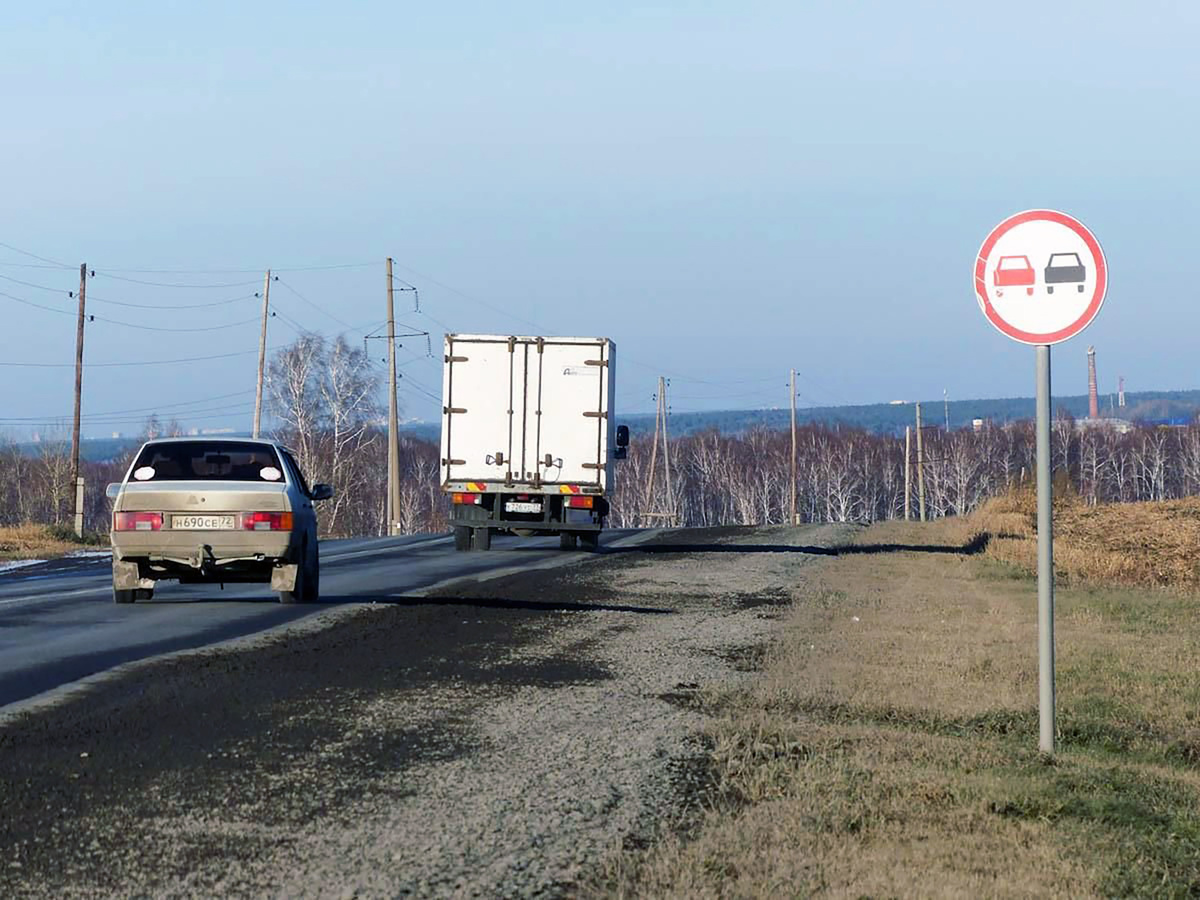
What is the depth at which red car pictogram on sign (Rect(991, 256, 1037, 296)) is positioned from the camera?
26.7ft

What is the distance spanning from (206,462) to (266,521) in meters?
1.32

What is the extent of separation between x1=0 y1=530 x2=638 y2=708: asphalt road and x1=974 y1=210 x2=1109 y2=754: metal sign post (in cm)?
606

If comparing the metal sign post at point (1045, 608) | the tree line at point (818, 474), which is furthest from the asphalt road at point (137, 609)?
the tree line at point (818, 474)

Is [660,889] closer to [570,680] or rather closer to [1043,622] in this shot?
[1043,622]

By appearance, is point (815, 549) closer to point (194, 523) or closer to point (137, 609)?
point (137, 609)

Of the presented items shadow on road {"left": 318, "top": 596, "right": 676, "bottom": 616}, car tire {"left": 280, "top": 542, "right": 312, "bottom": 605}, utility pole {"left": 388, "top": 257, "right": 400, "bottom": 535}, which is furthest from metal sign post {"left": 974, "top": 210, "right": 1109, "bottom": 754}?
utility pole {"left": 388, "top": 257, "right": 400, "bottom": 535}

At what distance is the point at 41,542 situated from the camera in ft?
119

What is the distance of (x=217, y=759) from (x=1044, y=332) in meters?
4.61

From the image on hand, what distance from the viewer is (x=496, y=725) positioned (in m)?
8.76

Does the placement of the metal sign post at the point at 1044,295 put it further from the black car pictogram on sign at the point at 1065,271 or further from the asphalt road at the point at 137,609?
the asphalt road at the point at 137,609

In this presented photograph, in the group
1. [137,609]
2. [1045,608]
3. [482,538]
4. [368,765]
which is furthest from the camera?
[482,538]

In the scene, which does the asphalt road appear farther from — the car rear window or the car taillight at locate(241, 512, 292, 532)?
the car rear window

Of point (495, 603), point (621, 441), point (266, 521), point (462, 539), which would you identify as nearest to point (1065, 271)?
point (266, 521)

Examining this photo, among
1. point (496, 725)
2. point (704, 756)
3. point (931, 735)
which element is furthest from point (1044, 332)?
point (496, 725)
